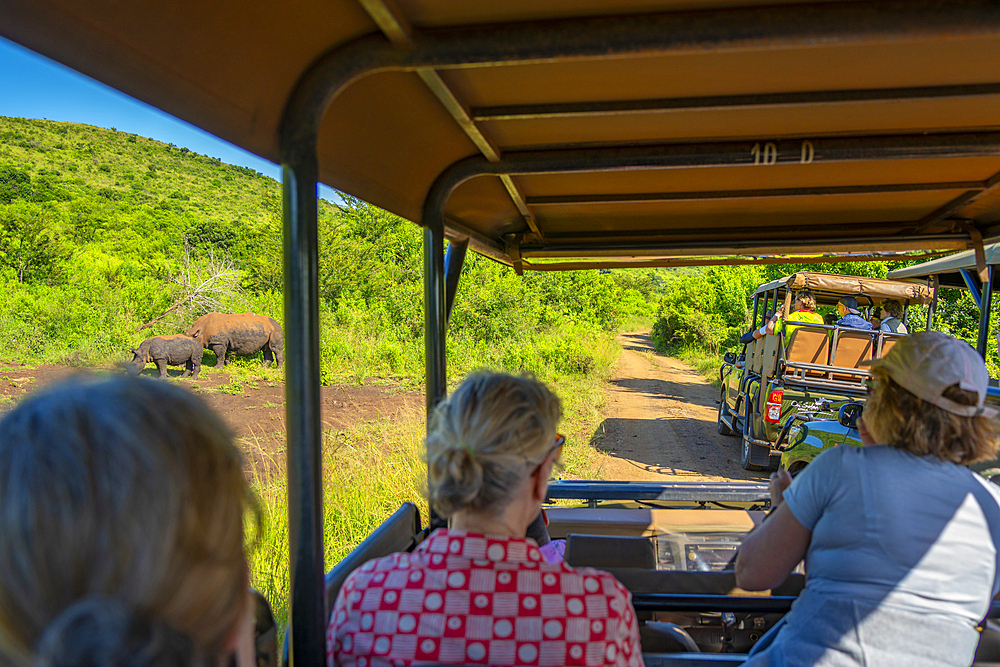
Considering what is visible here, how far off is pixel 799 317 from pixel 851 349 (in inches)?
26.0

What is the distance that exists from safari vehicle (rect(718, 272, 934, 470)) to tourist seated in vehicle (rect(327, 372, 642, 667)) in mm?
5434

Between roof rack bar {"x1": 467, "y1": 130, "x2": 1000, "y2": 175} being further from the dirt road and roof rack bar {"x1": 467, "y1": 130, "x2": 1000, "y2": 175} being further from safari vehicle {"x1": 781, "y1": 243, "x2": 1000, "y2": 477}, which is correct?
the dirt road

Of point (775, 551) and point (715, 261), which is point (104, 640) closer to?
point (775, 551)

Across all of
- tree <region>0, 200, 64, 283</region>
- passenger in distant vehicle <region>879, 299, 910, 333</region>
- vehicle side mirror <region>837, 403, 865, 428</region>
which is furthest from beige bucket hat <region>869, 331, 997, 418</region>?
tree <region>0, 200, 64, 283</region>

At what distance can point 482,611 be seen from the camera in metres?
1.07

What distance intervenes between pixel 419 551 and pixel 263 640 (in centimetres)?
33

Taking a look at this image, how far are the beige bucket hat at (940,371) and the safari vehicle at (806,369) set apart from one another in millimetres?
4668

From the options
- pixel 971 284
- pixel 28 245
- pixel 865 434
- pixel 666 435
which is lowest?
pixel 666 435

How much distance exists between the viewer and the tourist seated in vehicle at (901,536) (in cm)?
145

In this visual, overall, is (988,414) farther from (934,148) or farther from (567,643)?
(567,643)

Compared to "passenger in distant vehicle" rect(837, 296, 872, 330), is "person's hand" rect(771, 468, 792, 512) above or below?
below

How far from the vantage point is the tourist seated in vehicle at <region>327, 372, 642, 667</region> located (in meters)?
1.06

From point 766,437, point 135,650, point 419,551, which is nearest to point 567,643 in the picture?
point 419,551

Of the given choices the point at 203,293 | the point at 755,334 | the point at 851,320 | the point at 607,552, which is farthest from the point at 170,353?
the point at 607,552
